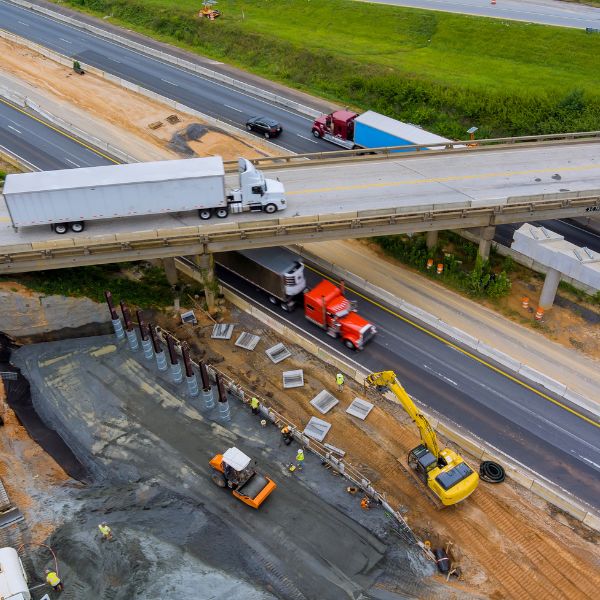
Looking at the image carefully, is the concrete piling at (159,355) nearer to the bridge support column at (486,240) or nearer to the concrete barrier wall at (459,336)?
the concrete barrier wall at (459,336)

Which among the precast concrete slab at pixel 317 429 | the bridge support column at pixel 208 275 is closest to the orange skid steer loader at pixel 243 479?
the precast concrete slab at pixel 317 429

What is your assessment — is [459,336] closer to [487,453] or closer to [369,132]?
[487,453]

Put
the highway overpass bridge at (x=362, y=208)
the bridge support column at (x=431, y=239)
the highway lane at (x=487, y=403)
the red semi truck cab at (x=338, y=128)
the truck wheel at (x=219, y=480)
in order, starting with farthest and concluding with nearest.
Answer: the red semi truck cab at (x=338, y=128)
the bridge support column at (x=431, y=239)
the highway overpass bridge at (x=362, y=208)
the highway lane at (x=487, y=403)
the truck wheel at (x=219, y=480)

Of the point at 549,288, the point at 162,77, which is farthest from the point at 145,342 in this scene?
the point at 162,77

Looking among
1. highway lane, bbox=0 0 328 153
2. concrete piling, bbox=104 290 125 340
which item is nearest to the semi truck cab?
concrete piling, bbox=104 290 125 340

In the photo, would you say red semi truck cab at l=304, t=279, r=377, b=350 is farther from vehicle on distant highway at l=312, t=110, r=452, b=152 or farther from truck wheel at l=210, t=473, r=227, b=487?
vehicle on distant highway at l=312, t=110, r=452, b=152

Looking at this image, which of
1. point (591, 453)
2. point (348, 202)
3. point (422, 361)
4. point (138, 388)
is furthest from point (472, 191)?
point (138, 388)
